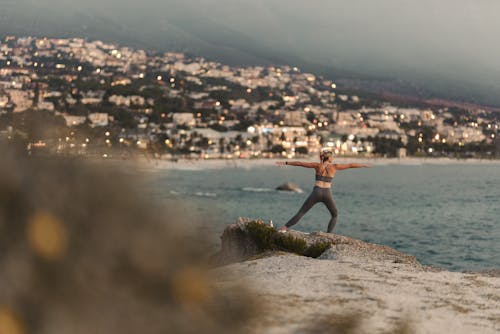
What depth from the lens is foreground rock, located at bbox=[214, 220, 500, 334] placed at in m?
4.06

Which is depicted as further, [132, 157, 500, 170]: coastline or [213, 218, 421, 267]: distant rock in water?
[132, 157, 500, 170]: coastline

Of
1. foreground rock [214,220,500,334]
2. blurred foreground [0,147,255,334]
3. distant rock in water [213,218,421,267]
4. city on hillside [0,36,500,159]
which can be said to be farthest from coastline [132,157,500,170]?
blurred foreground [0,147,255,334]

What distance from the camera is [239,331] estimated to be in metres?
3.03

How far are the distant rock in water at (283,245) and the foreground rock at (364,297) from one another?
189cm

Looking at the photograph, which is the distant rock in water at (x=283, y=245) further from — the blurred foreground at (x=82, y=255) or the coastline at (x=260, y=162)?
the coastline at (x=260, y=162)

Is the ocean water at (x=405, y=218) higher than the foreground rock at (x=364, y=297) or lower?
lower

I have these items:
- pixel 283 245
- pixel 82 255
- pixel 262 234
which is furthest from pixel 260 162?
pixel 82 255

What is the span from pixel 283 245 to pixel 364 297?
192 inches

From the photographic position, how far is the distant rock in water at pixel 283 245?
9195 mm

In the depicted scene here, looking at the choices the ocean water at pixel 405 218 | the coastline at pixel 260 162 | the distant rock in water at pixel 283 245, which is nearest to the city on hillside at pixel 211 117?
the coastline at pixel 260 162

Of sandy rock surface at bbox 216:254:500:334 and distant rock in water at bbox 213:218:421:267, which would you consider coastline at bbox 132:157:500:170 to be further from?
sandy rock surface at bbox 216:254:500:334

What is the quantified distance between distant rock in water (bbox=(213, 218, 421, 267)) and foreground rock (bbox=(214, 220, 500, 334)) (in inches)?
74.4

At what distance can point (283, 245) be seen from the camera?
9.78 meters

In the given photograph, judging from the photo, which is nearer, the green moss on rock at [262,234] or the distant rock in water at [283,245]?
the distant rock in water at [283,245]
